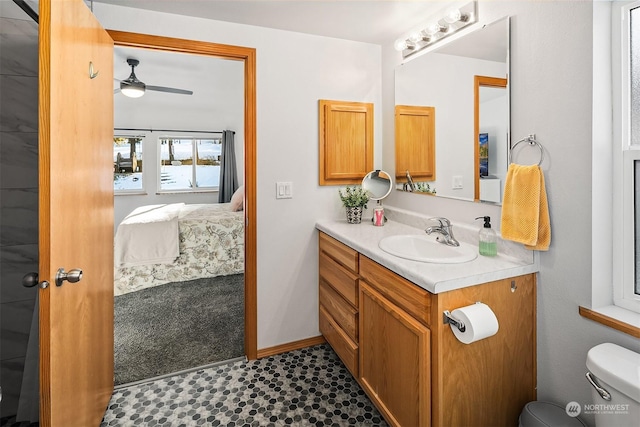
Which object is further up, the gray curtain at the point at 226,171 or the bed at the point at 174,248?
the gray curtain at the point at 226,171

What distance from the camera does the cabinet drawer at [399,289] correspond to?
1323 millimetres

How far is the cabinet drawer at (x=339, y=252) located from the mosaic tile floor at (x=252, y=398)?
2.32ft

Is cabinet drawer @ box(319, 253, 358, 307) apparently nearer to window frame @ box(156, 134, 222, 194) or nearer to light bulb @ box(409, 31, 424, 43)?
light bulb @ box(409, 31, 424, 43)

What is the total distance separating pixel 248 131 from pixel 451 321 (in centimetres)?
164

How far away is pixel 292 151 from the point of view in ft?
7.75

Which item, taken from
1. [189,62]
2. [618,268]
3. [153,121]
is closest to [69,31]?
→ [618,268]

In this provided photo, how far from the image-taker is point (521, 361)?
Result: 1.49 metres

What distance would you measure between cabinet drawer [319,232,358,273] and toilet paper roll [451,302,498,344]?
703 millimetres

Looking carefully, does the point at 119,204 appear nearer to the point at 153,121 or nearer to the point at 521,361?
the point at 153,121

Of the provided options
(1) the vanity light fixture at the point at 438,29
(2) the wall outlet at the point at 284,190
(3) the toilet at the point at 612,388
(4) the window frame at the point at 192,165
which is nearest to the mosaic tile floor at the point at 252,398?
(3) the toilet at the point at 612,388

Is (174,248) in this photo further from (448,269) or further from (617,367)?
(617,367)

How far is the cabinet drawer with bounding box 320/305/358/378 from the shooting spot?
6.32 feet

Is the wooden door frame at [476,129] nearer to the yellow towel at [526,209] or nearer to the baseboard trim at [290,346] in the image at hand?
the yellow towel at [526,209]

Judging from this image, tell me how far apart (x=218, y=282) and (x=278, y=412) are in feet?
7.07
